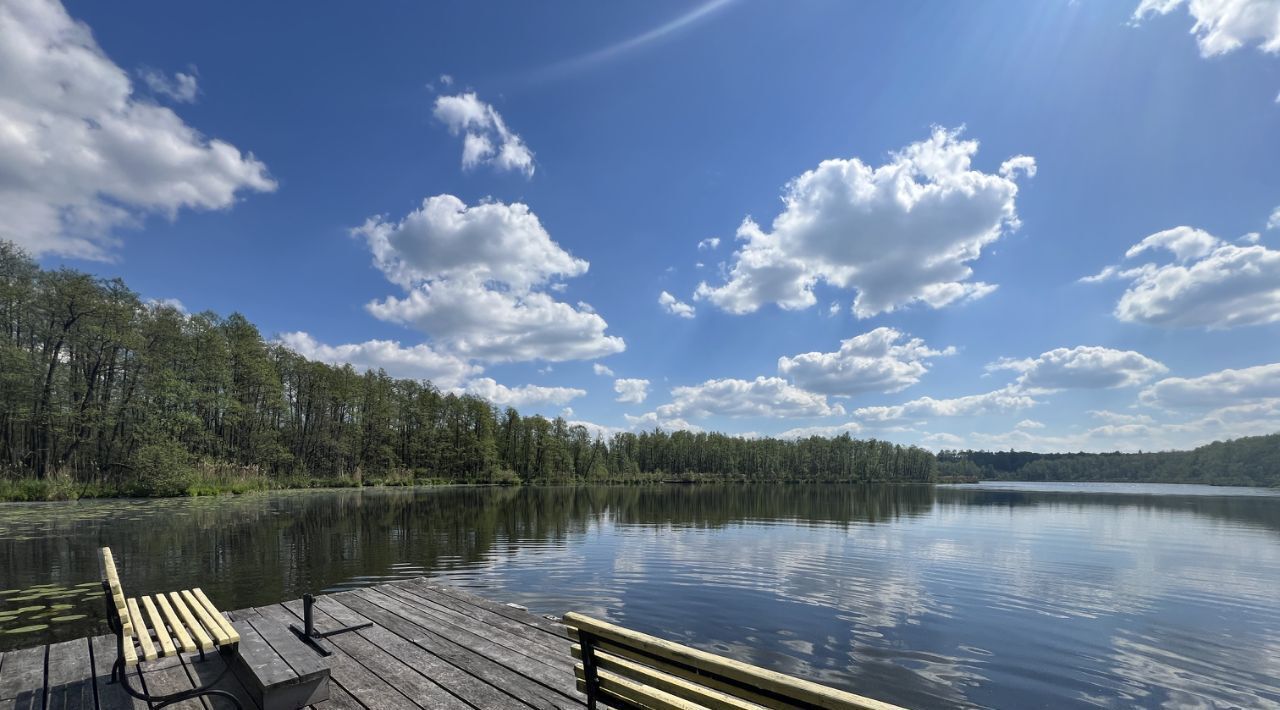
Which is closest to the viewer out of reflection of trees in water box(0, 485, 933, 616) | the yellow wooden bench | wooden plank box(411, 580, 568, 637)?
the yellow wooden bench

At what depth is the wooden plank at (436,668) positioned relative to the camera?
5648mm

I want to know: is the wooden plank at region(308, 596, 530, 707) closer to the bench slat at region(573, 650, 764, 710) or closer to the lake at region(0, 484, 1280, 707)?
the bench slat at region(573, 650, 764, 710)

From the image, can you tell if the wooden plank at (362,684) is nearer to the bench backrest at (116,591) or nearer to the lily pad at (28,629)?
the bench backrest at (116,591)

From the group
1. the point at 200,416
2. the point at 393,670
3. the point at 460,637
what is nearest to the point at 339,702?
the point at 393,670

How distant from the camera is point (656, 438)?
140 m

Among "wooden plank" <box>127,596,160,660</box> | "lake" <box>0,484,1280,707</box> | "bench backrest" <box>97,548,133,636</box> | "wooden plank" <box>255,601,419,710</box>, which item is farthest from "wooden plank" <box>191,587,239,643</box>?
"lake" <box>0,484,1280,707</box>

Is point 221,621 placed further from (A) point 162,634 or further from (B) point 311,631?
(B) point 311,631

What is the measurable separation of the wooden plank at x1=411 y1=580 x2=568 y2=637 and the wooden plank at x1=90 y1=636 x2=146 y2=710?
4.41m

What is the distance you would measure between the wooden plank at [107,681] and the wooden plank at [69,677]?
0.20 feet

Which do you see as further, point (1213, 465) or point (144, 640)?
point (1213, 465)

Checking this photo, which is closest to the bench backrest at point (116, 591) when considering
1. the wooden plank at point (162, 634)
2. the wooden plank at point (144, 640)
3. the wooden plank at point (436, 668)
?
the wooden plank at point (144, 640)

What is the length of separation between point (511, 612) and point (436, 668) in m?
2.41

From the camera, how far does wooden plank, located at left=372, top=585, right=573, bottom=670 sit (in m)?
7.05

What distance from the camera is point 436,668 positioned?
21.3 feet
